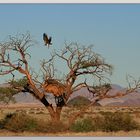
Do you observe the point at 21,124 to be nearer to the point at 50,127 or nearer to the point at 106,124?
A: the point at 50,127

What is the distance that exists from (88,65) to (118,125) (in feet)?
11.4

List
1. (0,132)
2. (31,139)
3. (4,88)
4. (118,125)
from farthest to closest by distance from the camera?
(4,88)
(118,125)
(0,132)
(31,139)

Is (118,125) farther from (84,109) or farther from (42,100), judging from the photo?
(42,100)

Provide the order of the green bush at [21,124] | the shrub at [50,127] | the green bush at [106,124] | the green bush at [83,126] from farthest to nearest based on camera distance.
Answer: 1. the green bush at [106,124]
2. the green bush at [83,126]
3. the green bush at [21,124]
4. the shrub at [50,127]

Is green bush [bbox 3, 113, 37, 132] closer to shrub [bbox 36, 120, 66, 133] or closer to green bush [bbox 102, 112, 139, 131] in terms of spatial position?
shrub [bbox 36, 120, 66, 133]

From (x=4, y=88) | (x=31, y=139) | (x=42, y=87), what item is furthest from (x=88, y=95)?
(x=31, y=139)

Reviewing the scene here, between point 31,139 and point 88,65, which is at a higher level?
point 88,65

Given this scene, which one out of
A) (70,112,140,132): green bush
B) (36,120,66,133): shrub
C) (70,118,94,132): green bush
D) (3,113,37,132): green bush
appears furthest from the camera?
(70,112,140,132): green bush

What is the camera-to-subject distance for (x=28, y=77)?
25.2 m

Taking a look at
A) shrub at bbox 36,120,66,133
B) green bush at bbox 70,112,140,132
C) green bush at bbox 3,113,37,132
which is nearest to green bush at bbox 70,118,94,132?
green bush at bbox 70,112,140,132

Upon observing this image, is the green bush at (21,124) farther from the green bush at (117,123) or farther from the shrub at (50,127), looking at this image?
the green bush at (117,123)

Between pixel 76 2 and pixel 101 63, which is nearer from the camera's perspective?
pixel 76 2

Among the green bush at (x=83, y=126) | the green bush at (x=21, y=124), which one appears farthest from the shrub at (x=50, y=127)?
the green bush at (x=83, y=126)

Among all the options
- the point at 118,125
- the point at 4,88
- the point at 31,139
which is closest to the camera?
the point at 31,139
